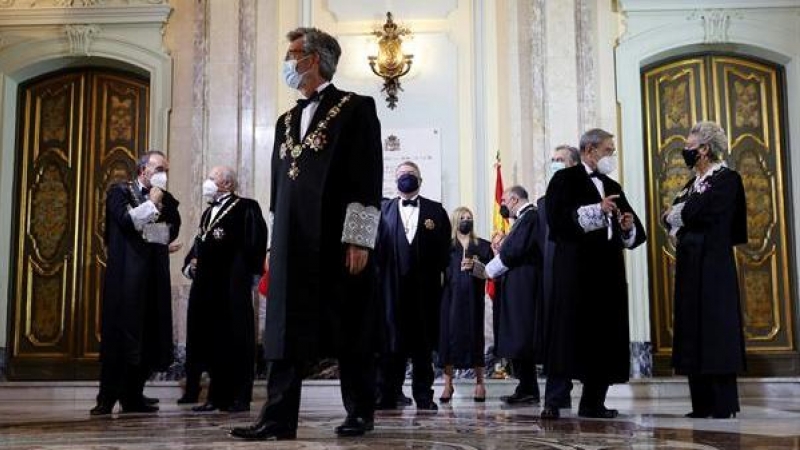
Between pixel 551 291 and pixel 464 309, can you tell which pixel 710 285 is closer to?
pixel 551 291

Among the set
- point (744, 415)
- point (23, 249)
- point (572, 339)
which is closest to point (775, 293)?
point (744, 415)

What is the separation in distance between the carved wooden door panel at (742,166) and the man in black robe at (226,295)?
4.28 meters

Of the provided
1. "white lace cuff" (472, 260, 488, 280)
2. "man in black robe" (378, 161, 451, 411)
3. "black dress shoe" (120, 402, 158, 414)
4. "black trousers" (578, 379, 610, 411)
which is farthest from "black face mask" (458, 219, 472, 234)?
"black dress shoe" (120, 402, 158, 414)

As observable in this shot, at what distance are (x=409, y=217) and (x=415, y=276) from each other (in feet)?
1.28

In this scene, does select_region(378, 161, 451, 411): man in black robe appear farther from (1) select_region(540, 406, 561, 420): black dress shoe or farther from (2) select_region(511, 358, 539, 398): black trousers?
(1) select_region(540, 406, 561, 420): black dress shoe

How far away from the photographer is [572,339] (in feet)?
16.3

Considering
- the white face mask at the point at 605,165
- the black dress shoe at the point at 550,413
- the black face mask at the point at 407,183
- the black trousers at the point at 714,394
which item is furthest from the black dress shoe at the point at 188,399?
the black trousers at the point at 714,394

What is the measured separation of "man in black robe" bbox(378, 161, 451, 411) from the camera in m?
6.04

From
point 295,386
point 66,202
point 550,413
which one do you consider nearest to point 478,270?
point 550,413

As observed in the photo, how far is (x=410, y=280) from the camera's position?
616 cm

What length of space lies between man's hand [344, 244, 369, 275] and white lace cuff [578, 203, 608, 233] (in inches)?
65.9

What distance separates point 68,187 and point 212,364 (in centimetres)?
419

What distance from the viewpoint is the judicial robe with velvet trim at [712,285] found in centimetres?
496

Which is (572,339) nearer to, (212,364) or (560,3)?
(212,364)
